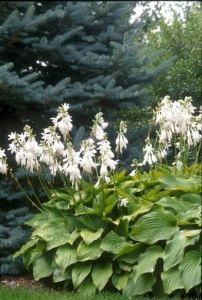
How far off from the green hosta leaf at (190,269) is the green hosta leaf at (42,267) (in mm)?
1562

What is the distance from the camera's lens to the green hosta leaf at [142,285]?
16.7 ft

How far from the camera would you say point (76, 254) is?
18.2 ft

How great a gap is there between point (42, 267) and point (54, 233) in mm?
380

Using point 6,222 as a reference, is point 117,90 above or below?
above

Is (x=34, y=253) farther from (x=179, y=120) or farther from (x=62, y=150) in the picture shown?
(x=179, y=120)

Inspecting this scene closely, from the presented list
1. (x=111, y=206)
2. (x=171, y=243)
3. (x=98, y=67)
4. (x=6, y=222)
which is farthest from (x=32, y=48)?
(x=171, y=243)

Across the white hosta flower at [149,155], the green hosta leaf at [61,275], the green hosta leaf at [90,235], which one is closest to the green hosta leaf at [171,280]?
the green hosta leaf at [90,235]

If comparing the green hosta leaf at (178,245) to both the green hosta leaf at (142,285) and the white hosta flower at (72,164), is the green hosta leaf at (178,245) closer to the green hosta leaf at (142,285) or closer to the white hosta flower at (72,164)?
the green hosta leaf at (142,285)

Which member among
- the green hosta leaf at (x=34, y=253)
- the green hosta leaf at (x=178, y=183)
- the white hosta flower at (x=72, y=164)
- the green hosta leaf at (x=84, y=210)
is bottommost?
the green hosta leaf at (x=34, y=253)

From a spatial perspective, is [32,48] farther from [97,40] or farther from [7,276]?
[7,276]

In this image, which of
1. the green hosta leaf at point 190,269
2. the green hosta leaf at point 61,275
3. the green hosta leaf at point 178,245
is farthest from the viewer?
the green hosta leaf at point 61,275

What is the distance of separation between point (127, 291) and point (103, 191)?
100cm

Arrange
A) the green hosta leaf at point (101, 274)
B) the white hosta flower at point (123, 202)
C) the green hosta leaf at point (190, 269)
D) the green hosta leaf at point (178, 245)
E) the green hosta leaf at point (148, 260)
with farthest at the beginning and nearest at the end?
the white hosta flower at point (123, 202) < the green hosta leaf at point (101, 274) < the green hosta leaf at point (148, 260) < the green hosta leaf at point (178, 245) < the green hosta leaf at point (190, 269)

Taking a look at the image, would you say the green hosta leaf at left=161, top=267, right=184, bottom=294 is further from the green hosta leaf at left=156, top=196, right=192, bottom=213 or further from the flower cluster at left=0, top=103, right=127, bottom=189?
the flower cluster at left=0, top=103, right=127, bottom=189
